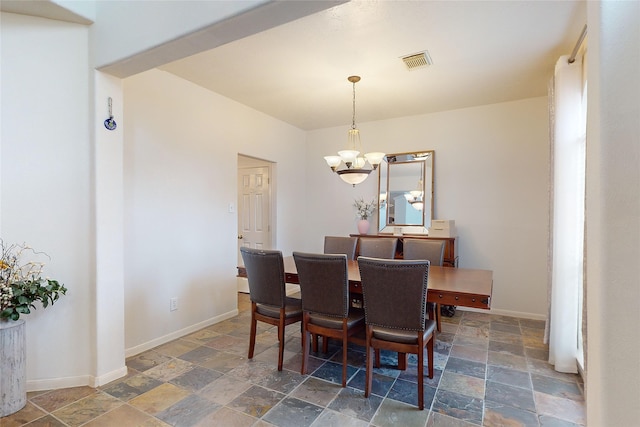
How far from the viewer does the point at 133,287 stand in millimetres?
2852

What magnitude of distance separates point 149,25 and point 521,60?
2.95 meters

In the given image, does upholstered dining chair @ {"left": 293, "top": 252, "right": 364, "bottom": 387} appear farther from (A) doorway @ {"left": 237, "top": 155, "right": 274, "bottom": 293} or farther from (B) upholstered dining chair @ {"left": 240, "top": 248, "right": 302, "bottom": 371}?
(A) doorway @ {"left": 237, "top": 155, "right": 274, "bottom": 293}

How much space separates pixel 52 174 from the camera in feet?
7.19

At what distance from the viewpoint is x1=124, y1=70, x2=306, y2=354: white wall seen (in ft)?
9.36

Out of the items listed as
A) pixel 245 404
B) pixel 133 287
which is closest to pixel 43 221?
pixel 133 287

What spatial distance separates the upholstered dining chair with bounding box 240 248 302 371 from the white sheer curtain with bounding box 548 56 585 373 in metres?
2.08

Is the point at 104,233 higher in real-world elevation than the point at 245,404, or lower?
higher

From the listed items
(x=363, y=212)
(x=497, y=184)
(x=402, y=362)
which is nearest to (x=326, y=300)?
(x=402, y=362)

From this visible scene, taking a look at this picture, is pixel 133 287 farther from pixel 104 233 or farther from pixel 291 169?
pixel 291 169

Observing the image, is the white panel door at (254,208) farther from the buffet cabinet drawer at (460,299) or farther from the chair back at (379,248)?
the buffet cabinet drawer at (460,299)

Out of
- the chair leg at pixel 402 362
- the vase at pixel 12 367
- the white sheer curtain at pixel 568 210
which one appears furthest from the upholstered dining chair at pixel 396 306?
the vase at pixel 12 367

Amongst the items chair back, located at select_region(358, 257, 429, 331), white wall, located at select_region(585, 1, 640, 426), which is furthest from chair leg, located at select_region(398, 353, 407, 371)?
white wall, located at select_region(585, 1, 640, 426)

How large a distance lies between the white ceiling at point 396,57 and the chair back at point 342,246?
1.66 m

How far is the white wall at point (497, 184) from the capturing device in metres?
3.75
